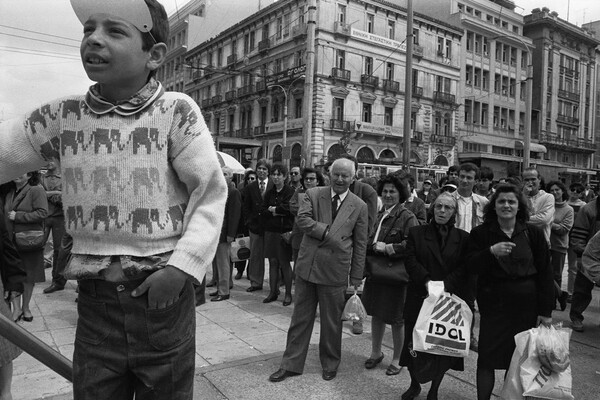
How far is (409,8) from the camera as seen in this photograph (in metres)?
14.6

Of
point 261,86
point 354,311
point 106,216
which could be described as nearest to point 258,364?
point 354,311

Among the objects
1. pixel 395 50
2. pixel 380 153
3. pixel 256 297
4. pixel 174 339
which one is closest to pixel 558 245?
pixel 256 297

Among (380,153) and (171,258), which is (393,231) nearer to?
(171,258)

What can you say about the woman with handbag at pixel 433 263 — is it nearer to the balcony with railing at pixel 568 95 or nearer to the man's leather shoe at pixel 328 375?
the man's leather shoe at pixel 328 375

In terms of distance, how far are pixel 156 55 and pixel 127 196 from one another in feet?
1.70

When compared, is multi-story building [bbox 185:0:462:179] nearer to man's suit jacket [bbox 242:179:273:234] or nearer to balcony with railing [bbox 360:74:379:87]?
balcony with railing [bbox 360:74:379:87]

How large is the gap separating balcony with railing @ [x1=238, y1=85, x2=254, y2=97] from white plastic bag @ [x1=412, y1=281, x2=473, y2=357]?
1646 inches

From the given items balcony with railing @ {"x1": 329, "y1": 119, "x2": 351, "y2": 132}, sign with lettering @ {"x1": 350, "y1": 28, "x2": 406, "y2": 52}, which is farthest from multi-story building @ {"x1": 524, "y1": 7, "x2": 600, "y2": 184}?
balcony with railing @ {"x1": 329, "y1": 119, "x2": 351, "y2": 132}

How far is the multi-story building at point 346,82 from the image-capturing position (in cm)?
3741

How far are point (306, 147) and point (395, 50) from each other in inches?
1067

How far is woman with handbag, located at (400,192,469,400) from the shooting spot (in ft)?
12.7

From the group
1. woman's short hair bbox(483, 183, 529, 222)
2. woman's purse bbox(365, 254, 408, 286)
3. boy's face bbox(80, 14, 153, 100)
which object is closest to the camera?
boy's face bbox(80, 14, 153, 100)

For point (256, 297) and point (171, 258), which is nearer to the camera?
point (171, 258)

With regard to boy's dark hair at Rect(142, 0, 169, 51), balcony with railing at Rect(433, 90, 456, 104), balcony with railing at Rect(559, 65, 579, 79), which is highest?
balcony with railing at Rect(559, 65, 579, 79)
